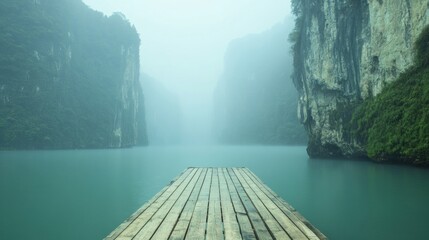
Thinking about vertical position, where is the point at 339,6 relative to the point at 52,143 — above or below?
above

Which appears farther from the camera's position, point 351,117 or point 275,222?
point 351,117

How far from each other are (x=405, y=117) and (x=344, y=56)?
1406cm

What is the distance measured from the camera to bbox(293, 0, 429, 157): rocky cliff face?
98.2ft

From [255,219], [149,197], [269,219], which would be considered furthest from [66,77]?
[269,219]

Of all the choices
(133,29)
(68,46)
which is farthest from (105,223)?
(133,29)

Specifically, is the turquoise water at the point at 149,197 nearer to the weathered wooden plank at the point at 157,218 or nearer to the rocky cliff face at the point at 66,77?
the weathered wooden plank at the point at 157,218

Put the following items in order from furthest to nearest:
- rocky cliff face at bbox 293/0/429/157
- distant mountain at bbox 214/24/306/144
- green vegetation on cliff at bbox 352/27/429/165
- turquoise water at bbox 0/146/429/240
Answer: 1. distant mountain at bbox 214/24/306/144
2. rocky cliff face at bbox 293/0/429/157
3. green vegetation on cliff at bbox 352/27/429/165
4. turquoise water at bbox 0/146/429/240

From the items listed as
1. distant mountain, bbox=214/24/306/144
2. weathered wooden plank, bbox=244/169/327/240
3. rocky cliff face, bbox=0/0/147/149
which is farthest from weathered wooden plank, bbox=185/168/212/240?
distant mountain, bbox=214/24/306/144

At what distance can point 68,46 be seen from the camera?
9062cm

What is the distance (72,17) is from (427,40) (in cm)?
9685

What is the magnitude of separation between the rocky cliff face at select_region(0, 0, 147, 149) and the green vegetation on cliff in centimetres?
6424

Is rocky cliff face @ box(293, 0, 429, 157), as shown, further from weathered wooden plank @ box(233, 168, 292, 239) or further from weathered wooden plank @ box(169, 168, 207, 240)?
weathered wooden plank @ box(169, 168, 207, 240)

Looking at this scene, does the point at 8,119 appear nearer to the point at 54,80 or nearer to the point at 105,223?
the point at 54,80

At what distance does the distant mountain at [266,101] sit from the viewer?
4600 inches
